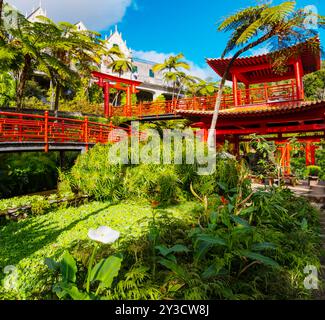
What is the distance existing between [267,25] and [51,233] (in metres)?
9.04

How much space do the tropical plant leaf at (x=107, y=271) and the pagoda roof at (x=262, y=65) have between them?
930 cm

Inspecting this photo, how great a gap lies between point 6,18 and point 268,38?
1197 cm

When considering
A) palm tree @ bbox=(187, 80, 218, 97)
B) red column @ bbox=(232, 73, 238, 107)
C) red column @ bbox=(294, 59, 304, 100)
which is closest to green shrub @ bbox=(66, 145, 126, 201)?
red column @ bbox=(232, 73, 238, 107)

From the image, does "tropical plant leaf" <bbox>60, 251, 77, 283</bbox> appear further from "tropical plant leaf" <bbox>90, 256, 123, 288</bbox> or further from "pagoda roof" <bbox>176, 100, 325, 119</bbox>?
"pagoda roof" <bbox>176, 100, 325, 119</bbox>

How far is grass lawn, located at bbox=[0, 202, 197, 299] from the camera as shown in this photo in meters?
3.15

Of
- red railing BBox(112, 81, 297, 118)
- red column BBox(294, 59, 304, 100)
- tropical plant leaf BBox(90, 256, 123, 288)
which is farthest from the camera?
red railing BBox(112, 81, 297, 118)

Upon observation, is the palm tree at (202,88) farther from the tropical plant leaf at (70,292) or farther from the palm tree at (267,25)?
the tropical plant leaf at (70,292)

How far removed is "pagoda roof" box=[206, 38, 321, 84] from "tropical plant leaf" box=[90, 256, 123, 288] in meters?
9.30

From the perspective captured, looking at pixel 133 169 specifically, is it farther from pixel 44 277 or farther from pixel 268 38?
pixel 268 38

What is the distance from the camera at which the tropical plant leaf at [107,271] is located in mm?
2154

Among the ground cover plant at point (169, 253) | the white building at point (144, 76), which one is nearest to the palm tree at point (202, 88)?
the white building at point (144, 76)

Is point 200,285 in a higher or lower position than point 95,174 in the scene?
lower

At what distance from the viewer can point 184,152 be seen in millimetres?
7691
